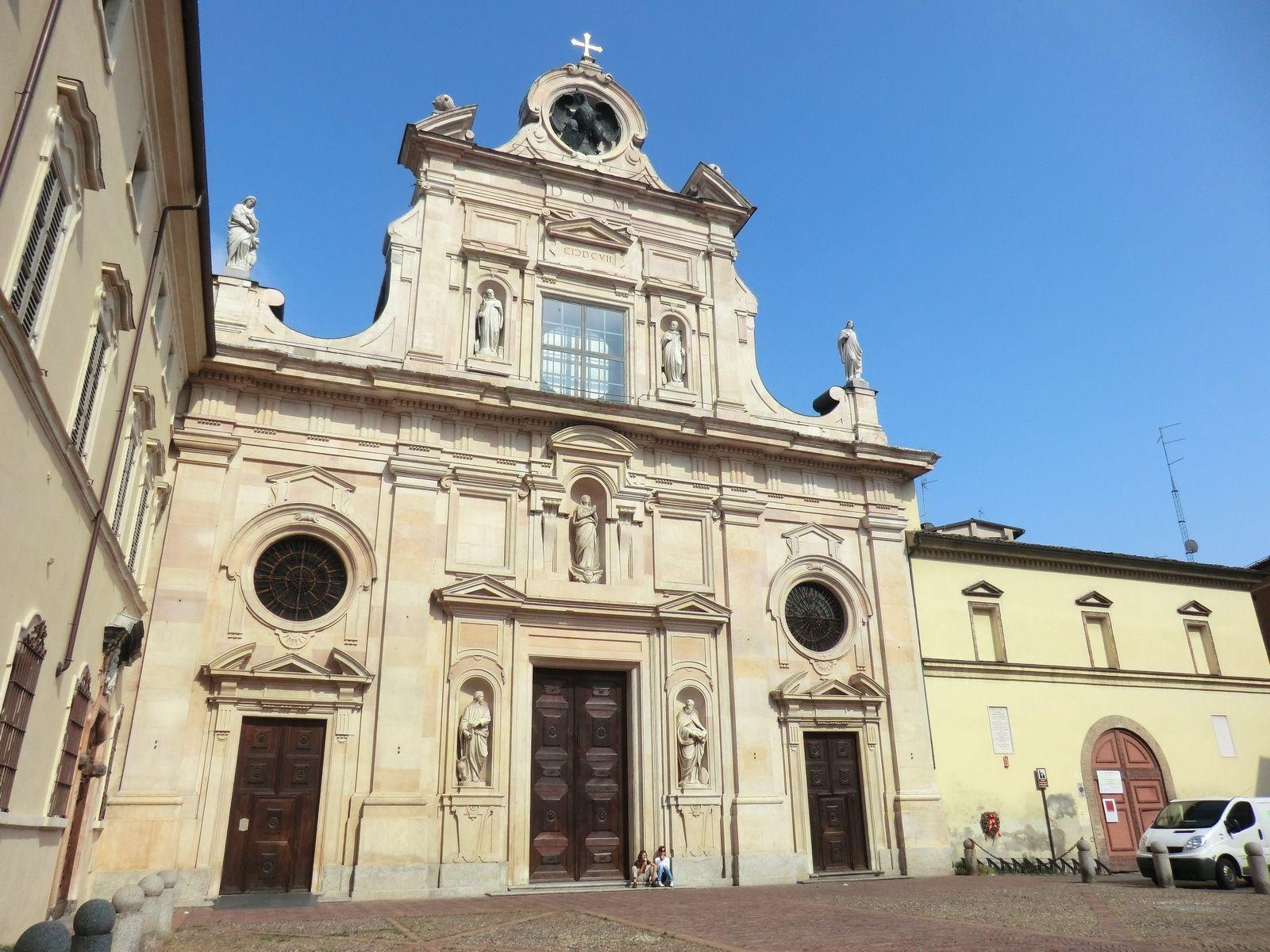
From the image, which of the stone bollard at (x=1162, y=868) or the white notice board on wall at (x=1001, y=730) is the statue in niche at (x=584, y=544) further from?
the stone bollard at (x=1162, y=868)

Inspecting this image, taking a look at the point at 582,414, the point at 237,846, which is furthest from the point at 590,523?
the point at 237,846

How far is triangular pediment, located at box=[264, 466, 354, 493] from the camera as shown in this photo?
16797mm

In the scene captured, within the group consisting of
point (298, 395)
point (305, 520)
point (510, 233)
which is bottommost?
point (305, 520)

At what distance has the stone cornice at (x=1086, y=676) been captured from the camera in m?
20.9

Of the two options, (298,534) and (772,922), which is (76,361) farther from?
(772,922)

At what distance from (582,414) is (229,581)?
741 centimetres

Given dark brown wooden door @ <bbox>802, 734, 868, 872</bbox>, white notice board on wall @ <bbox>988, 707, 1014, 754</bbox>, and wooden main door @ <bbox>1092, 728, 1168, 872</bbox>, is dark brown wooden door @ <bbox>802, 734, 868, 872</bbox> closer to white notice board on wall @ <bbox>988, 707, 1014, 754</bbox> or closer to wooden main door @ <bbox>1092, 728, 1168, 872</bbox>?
white notice board on wall @ <bbox>988, 707, 1014, 754</bbox>

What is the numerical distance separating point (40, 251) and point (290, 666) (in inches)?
383

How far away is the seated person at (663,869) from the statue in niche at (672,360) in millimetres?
9812

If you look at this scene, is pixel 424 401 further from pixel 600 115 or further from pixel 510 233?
pixel 600 115

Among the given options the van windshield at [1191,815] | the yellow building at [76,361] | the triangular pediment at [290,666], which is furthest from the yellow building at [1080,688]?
the yellow building at [76,361]

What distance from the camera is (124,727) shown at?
14.4 metres

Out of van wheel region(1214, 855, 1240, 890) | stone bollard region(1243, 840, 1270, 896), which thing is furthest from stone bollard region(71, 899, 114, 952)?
van wheel region(1214, 855, 1240, 890)

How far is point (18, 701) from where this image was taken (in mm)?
8156
